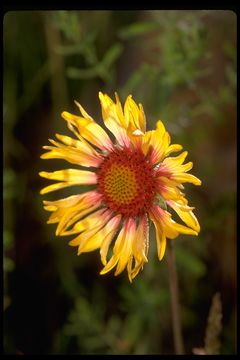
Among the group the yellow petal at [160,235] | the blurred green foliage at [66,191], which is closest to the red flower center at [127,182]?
the yellow petal at [160,235]

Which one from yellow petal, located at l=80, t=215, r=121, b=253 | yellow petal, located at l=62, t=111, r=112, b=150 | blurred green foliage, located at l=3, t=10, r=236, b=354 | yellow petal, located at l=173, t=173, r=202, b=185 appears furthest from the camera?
blurred green foliage, located at l=3, t=10, r=236, b=354

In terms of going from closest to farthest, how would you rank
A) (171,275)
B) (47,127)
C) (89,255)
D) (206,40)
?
(171,275) → (206,40) → (89,255) → (47,127)

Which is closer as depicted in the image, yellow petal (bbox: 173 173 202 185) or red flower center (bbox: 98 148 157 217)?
yellow petal (bbox: 173 173 202 185)

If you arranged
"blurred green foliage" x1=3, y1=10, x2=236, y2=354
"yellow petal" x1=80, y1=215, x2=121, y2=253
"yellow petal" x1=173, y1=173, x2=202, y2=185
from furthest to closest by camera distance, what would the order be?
"blurred green foliage" x1=3, y1=10, x2=236, y2=354 < "yellow petal" x1=80, y1=215, x2=121, y2=253 < "yellow petal" x1=173, y1=173, x2=202, y2=185

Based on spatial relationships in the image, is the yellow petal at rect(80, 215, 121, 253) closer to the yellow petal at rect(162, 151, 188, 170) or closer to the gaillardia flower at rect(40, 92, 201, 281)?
the gaillardia flower at rect(40, 92, 201, 281)

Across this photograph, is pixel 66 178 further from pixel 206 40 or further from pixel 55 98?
pixel 55 98

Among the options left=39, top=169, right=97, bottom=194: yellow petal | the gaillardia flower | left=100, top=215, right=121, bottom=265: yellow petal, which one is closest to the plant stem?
the gaillardia flower

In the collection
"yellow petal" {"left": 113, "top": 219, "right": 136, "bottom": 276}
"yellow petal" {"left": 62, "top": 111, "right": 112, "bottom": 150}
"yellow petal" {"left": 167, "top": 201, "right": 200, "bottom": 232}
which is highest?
"yellow petal" {"left": 62, "top": 111, "right": 112, "bottom": 150}

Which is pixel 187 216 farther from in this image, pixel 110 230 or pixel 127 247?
pixel 110 230

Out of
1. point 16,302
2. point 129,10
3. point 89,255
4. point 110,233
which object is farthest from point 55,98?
point 110,233
